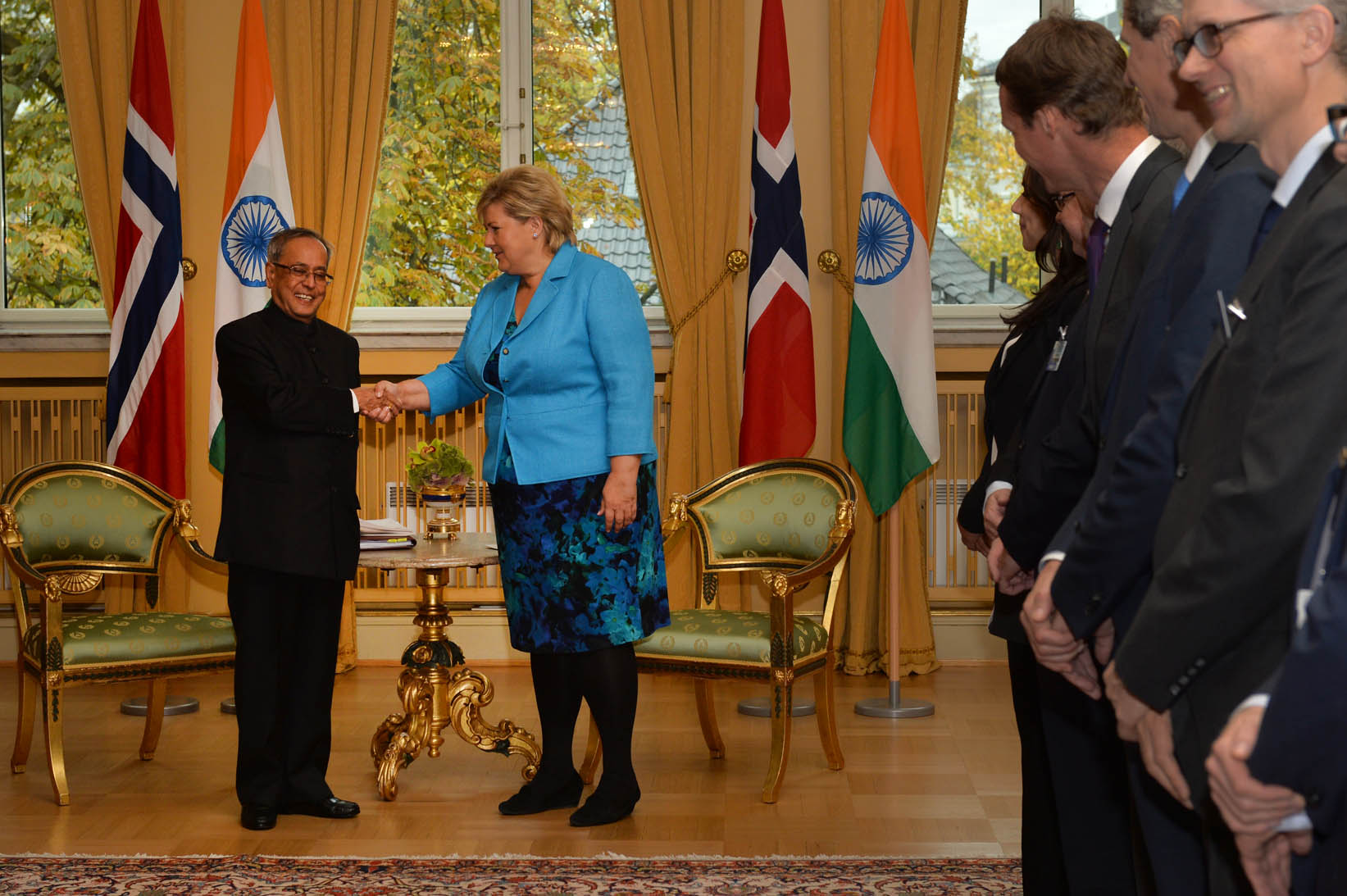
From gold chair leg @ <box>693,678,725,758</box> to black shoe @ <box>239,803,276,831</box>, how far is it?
1330 mm

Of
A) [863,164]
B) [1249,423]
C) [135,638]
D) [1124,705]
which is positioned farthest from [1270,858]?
[863,164]

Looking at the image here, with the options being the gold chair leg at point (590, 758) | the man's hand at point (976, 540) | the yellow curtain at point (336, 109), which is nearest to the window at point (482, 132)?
the yellow curtain at point (336, 109)

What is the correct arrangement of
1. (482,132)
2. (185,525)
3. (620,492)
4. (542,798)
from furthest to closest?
(482,132) < (185,525) < (542,798) < (620,492)

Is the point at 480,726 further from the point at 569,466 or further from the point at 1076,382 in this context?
the point at 1076,382

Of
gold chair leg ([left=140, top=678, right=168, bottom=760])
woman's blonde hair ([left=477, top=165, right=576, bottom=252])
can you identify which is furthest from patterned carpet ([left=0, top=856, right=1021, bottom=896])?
woman's blonde hair ([left=477, top=165, right=576, bottom=252])

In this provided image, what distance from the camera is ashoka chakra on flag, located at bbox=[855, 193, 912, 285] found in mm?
4672

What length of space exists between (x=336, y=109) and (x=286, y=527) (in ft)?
8.79

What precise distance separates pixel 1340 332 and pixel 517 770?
3122 millimetres

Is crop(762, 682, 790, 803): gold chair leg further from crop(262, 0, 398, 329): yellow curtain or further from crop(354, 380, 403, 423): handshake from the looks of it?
crop(262, 0, 398, 329): yellow curtain

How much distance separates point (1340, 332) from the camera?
1.23 metres

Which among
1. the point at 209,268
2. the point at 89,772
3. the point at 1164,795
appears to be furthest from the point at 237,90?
the point at 1164,795

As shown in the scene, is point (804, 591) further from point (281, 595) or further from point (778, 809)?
point (281, 595)

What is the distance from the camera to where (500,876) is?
3008mm

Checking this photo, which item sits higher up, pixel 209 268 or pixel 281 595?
pixel 209 268
